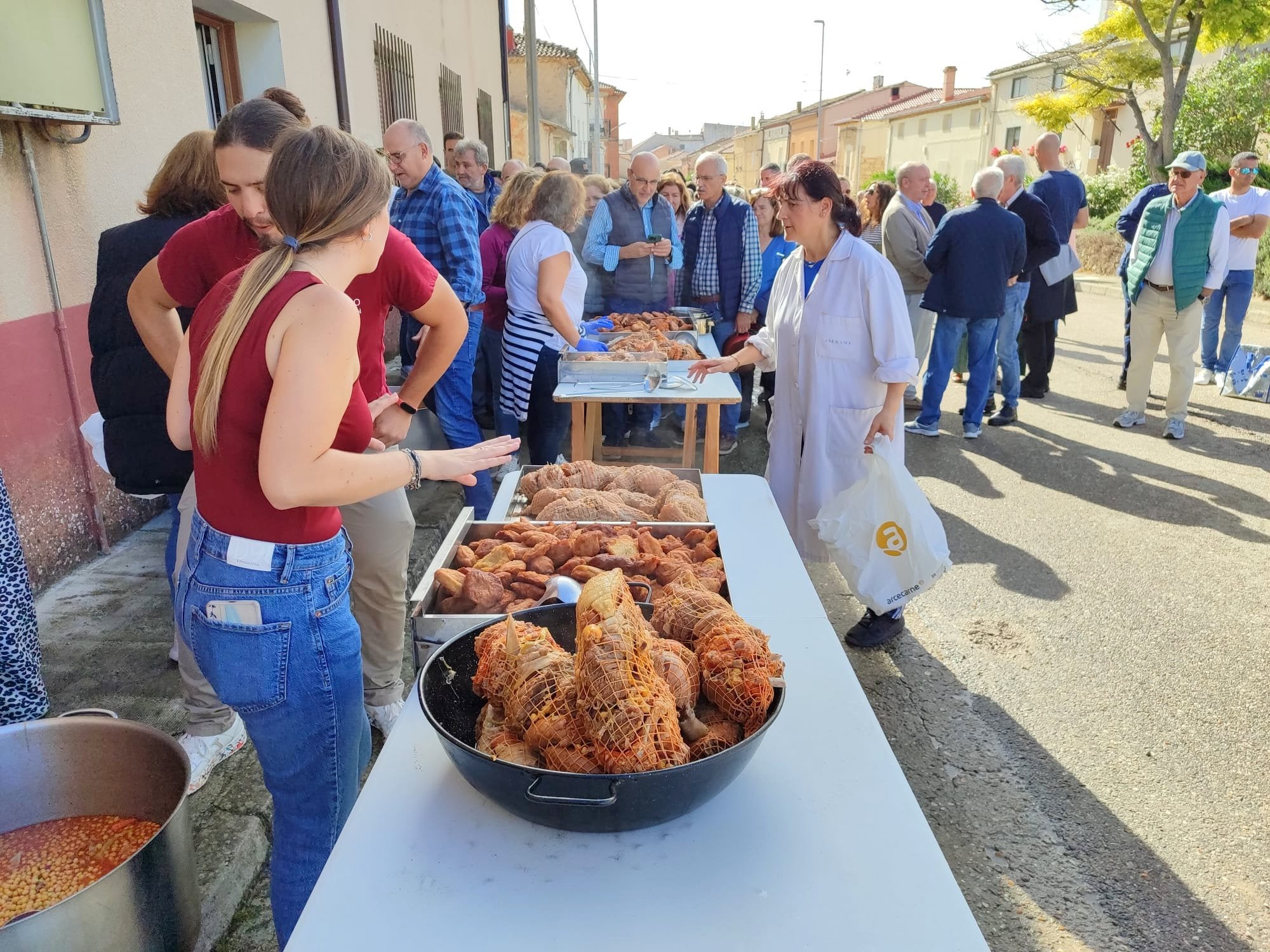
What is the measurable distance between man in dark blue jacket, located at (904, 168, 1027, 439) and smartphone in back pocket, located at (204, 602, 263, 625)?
242 inches

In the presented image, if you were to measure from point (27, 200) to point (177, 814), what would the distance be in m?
3.09

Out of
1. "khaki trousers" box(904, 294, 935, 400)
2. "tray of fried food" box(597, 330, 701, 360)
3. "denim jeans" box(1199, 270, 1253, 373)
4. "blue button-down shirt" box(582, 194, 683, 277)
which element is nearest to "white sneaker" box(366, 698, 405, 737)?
"tray of fried food" box(597, 330, 701, 360)

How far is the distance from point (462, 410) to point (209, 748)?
8.06 feet

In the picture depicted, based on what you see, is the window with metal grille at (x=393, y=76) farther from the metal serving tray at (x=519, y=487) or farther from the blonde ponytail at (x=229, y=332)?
the blonde ponytail at (x=229, y=332)

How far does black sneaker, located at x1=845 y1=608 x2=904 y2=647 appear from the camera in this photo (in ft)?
12.2

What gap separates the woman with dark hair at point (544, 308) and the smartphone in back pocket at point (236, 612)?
120 inches

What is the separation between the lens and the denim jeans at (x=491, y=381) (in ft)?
16.2

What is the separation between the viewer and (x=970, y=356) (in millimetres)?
6789

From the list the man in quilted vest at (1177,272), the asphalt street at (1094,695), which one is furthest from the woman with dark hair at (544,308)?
the man in quilted vest at (1177,272)

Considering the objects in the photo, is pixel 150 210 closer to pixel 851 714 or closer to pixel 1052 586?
pixel 851 714

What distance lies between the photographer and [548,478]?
2.86 metres

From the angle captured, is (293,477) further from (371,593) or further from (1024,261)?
(1024,261)

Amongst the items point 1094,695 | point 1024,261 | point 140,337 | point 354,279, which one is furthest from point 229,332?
point 1024,261

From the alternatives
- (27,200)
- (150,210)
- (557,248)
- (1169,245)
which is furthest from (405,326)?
(1169,245)
